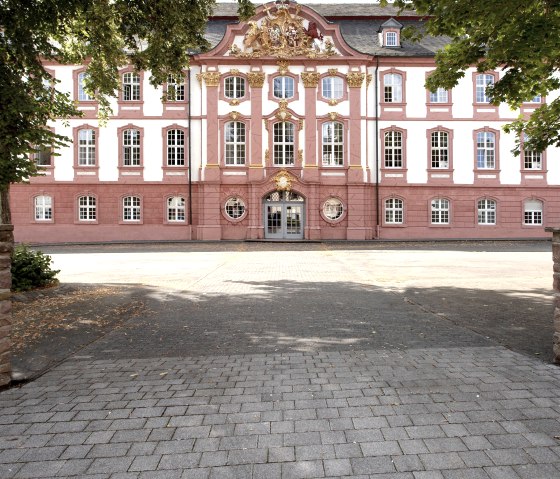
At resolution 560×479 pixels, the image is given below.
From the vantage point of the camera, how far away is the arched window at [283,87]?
93.7 feet

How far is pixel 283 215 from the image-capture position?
1133 inches

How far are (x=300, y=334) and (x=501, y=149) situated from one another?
1154 inches

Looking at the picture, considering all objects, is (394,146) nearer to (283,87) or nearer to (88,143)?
(283,87)

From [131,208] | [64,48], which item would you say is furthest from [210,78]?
[64,48]

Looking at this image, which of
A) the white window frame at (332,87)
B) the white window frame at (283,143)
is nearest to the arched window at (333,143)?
the white window frame at (332,87)

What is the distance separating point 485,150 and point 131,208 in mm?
25178

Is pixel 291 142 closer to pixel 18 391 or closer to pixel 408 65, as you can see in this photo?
pixel 408 65

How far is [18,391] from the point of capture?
13.0ft

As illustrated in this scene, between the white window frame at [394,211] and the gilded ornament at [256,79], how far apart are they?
11846mm

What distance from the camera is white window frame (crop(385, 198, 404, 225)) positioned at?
2947 cm

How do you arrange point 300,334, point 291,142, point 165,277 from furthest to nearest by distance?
point 291,142 < point 165,277 < point 300,334

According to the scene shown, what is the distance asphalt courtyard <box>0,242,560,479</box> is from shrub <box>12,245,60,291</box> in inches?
100

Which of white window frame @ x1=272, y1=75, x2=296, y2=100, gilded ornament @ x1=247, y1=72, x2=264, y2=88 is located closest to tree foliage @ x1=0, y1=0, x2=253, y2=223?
gilded ornament @ x1=247, y1=72, x2=264, y2=88

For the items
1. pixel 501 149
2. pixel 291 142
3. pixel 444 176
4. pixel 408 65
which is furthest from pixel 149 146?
pixel 501 149
